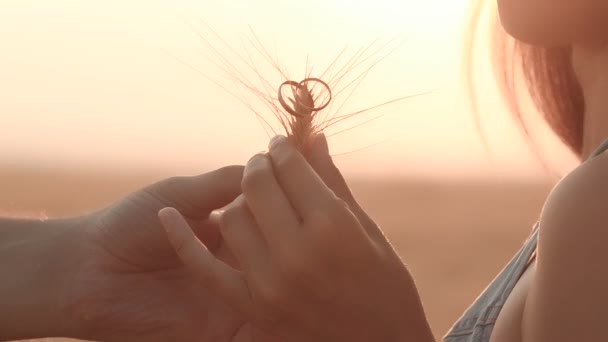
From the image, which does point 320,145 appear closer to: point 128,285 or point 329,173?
point 329,173

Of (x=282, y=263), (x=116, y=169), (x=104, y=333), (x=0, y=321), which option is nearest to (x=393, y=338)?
(x=282, y=263)

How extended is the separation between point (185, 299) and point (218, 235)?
0.18 metres

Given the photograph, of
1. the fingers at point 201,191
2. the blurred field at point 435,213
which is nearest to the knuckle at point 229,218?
the fingers at point 201,191

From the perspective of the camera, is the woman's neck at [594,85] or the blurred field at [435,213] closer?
the woman's neck at [594,85]

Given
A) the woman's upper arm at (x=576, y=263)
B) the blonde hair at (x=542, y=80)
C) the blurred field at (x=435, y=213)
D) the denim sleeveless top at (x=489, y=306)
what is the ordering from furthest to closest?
the blurred field at (x=435, y=213) → the blonde hair at (x=542, y=80) → the denim sleeveless top at (x=489, y=306) → the woman's upper arm at (x=576, y=263)

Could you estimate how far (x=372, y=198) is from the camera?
106 feet

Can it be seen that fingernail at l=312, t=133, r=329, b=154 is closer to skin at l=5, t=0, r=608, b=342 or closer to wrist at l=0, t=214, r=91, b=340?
skin at l=5, t=0, r=608, b=342

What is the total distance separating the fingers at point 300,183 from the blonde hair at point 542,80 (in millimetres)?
1105

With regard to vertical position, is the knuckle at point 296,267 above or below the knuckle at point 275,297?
above

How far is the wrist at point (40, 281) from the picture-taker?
2582 millimetres

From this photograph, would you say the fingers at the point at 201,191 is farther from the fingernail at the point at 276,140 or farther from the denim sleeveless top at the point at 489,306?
the denim sleeveless top at the point at 489,306

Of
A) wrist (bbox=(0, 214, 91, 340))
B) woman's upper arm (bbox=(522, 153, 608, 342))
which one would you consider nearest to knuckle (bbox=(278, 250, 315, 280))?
woman's upper arm (bbox=(522, 153, 608, 342))

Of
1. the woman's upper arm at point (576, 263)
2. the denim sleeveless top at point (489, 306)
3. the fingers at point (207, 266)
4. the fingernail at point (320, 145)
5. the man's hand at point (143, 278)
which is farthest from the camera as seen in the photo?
the man's hand at point (143, 278)

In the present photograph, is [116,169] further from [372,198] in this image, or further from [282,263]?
[282,263]
